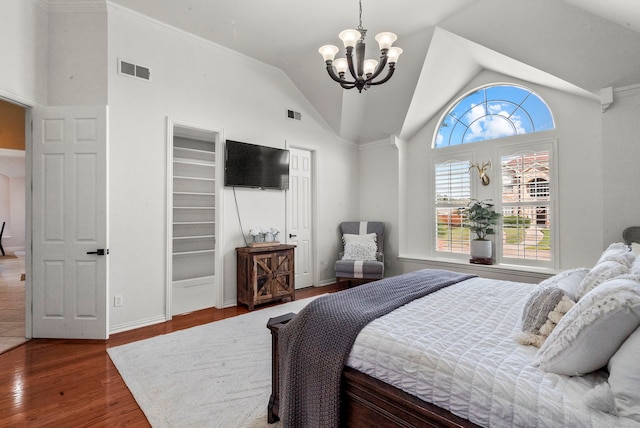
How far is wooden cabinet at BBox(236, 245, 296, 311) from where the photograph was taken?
4.07 meters

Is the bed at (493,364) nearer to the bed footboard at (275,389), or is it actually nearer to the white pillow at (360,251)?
the bed footboard at (275,389)

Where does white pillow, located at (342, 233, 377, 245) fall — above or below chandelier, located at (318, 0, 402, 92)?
below

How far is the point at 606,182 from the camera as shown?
331 cm

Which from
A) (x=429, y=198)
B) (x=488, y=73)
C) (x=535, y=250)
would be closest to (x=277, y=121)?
(x=429, y=198)

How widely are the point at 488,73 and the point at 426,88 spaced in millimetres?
950

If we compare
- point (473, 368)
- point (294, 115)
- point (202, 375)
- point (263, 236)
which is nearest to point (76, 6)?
point (294, 115)

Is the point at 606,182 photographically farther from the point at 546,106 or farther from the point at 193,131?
the point at 193,131

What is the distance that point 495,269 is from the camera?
14.2 ft

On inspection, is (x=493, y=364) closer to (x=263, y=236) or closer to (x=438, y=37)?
(x=263, y=236)

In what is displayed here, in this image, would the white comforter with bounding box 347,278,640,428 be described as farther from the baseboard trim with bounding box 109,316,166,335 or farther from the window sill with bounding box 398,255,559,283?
the baseboard trim with bounding box 109,316,166,335

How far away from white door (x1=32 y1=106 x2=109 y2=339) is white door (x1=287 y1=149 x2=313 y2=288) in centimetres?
254

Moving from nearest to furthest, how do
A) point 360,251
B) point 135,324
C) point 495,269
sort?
point 135,324 → point 495,269 → point 360,251

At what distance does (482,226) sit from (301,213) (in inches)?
109

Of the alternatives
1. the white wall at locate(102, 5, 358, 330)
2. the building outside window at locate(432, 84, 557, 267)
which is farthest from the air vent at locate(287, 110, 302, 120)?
the building outside window at locate(432, 84, 557, 267)
